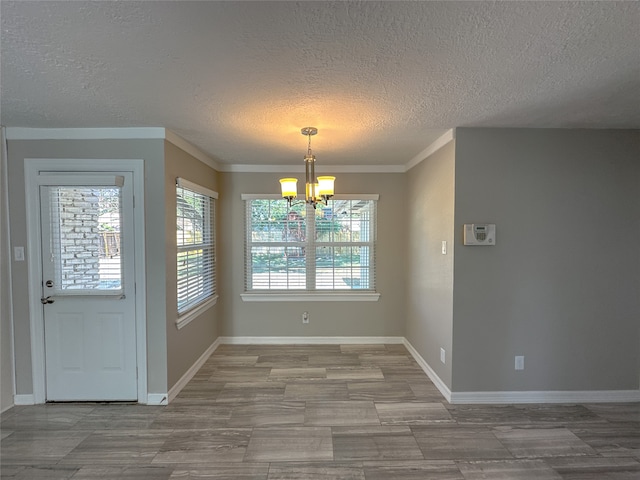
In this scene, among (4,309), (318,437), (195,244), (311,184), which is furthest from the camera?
(195,244)

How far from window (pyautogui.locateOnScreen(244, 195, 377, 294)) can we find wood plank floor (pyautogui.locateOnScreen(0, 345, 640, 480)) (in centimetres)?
140

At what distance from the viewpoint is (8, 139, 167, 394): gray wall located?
2721mm

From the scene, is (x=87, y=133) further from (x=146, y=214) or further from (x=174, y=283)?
(x=174, y=283)

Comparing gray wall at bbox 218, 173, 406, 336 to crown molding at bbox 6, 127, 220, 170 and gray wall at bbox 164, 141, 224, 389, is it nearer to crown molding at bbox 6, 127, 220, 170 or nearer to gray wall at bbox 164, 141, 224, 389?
gray wall at bbox 164, 141, 224, 389

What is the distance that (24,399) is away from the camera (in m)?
2.77

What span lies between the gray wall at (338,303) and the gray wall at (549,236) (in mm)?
Result: 1551

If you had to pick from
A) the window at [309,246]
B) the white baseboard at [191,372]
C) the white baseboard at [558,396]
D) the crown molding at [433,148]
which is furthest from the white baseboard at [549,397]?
the white baseboard at [191,372]

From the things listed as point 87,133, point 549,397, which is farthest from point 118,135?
point 549,397

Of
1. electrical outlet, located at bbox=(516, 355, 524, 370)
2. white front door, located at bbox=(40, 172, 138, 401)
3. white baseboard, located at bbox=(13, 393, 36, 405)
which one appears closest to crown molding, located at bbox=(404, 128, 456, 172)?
electrical outlet, located at bbox=(516, 355, 524, 370)

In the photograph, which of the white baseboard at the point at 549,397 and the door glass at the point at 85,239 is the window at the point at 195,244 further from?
the white baseboard at the point at 549,397

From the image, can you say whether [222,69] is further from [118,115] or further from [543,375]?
[543,375]

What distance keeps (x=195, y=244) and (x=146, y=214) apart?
2.75 feet

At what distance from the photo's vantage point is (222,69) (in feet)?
5.58

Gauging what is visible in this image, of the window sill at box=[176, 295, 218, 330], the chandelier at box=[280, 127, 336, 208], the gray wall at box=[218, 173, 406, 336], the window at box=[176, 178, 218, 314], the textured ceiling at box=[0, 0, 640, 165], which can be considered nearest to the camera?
the textured ceiling at box=[0, 0, 640, 165]
